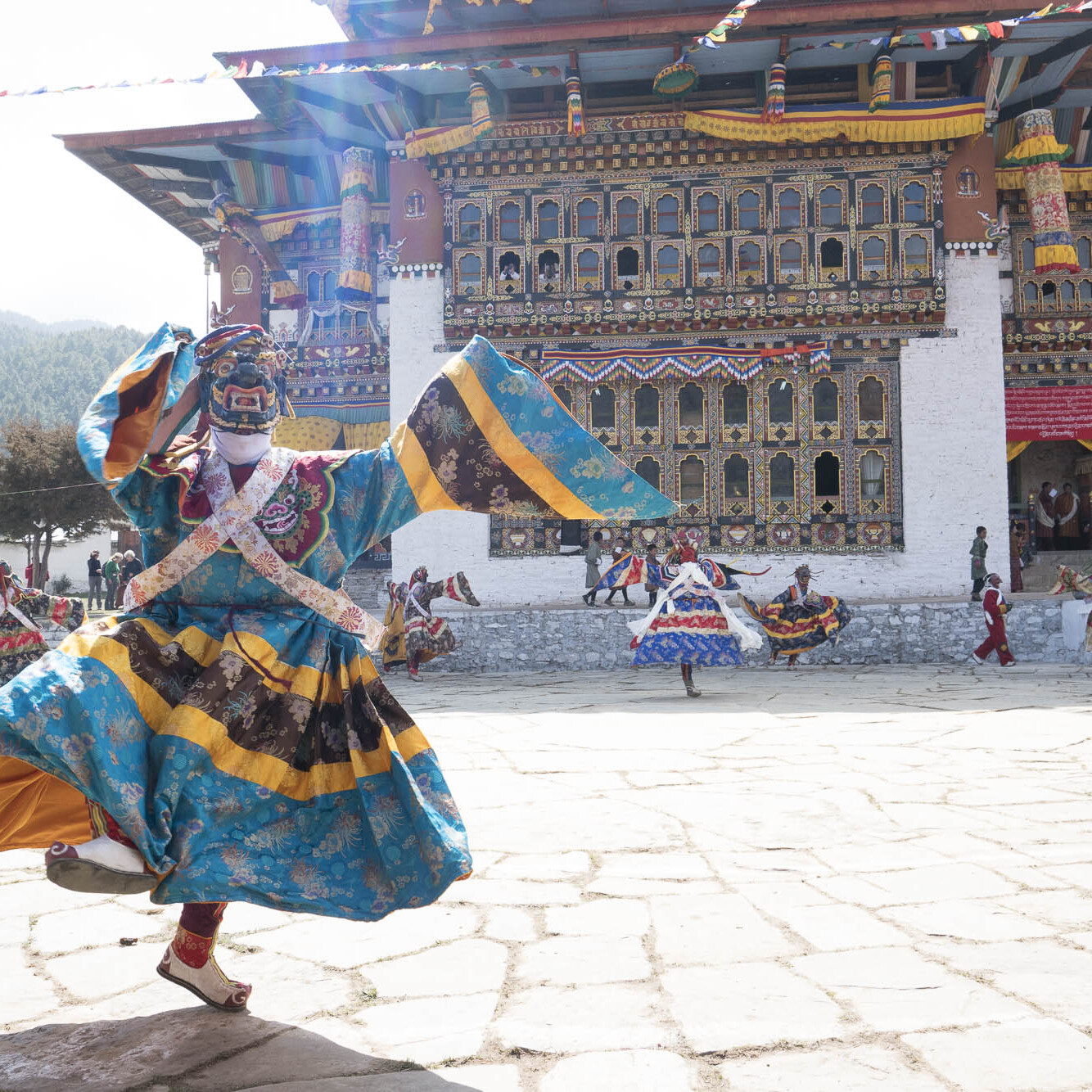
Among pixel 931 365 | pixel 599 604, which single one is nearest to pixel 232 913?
pixel 599 604

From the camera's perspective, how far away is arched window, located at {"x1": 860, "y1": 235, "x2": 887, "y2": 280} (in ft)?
56.3

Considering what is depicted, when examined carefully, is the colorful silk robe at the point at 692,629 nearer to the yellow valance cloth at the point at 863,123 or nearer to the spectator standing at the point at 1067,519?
the yellow valance cloth at the point at 863,123

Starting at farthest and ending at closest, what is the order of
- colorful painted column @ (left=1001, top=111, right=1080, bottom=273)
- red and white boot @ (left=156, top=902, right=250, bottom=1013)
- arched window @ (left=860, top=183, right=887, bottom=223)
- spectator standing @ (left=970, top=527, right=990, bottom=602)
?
arched window @ (left=860, top=183, right=887, bottom=223)
colorful painted column @ (left=1001, top=111, right=1080, bottom=273)
spectator standing @ (left=970, top=527, right=990, bottom=602)
red and white boot @ (left=156, top=902, right=250, bottom=1013)

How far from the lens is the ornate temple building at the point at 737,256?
16.8m

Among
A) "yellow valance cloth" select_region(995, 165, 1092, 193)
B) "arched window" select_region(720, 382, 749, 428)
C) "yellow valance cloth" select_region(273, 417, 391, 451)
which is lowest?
"yellow valance cloth" select_region(273, 417, 391, 451)

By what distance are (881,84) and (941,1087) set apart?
667 inches

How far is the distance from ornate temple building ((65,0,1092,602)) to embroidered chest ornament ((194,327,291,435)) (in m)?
14.5

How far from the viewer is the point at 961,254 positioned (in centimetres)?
1711

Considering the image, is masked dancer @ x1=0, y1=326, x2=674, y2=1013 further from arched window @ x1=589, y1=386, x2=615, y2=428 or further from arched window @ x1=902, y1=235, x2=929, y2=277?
arched window @ x1=902, y1=235, x2=929, y2=277

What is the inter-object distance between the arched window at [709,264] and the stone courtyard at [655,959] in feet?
42.8

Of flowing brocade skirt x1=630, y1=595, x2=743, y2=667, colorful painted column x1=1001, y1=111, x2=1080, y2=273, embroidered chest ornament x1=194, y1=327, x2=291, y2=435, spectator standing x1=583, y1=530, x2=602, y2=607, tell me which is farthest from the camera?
colorful painted column x1=1001, y1=111, x2=1080, y2=273

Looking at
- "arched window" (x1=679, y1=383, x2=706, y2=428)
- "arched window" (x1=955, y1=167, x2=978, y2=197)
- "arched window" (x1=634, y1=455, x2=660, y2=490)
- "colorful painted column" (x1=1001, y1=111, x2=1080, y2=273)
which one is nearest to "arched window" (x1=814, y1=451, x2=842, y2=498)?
"arched window" (x1=679, y1=383, x2=706, y2=428)

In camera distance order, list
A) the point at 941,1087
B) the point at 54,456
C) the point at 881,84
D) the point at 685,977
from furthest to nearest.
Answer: the point at 54,456
the point at 881,84
the point at 685,977
the point at 941,1087

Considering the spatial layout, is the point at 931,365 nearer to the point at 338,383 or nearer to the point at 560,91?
the point at 560,91
